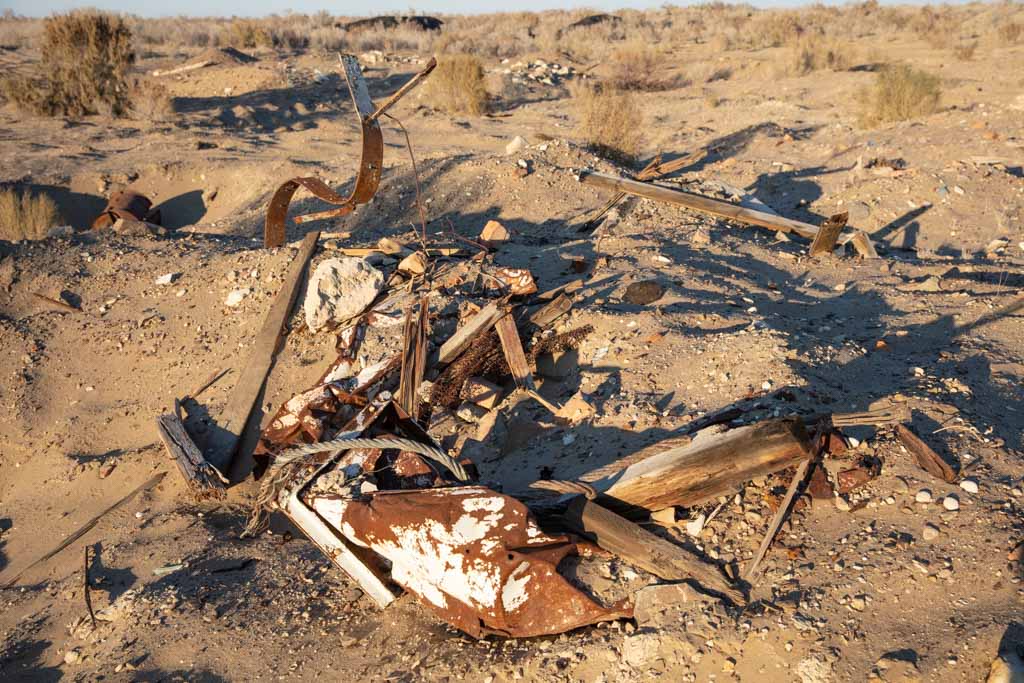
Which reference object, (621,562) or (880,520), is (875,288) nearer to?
(880,520)

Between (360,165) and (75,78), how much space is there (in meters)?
11.5

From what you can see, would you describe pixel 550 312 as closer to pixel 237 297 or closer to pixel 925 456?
pixel 925 456

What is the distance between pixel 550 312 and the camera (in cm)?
496

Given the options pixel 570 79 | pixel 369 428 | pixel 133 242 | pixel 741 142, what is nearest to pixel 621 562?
pixel 369 428

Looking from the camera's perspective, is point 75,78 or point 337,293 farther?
point 75,78

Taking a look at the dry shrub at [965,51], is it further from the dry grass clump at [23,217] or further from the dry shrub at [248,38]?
the dry shrub at [248,38]

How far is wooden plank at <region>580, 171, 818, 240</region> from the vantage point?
297 inches

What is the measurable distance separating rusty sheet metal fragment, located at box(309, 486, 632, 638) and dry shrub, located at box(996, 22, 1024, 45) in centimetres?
2046

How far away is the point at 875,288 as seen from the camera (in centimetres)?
609

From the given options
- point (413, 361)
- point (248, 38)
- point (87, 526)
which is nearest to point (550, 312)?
point (413, 361)

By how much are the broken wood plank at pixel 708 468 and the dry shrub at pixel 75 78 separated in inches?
552

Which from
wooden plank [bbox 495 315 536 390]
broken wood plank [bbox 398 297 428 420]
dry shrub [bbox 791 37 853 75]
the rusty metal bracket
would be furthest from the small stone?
dry shrub [bbox 791 37 853 75]

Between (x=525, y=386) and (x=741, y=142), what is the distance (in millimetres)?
9240

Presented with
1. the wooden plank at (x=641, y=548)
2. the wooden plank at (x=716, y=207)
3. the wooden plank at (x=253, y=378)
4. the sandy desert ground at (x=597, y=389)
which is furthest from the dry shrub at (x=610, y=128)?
the wooden plank at (x=641, y=548)
